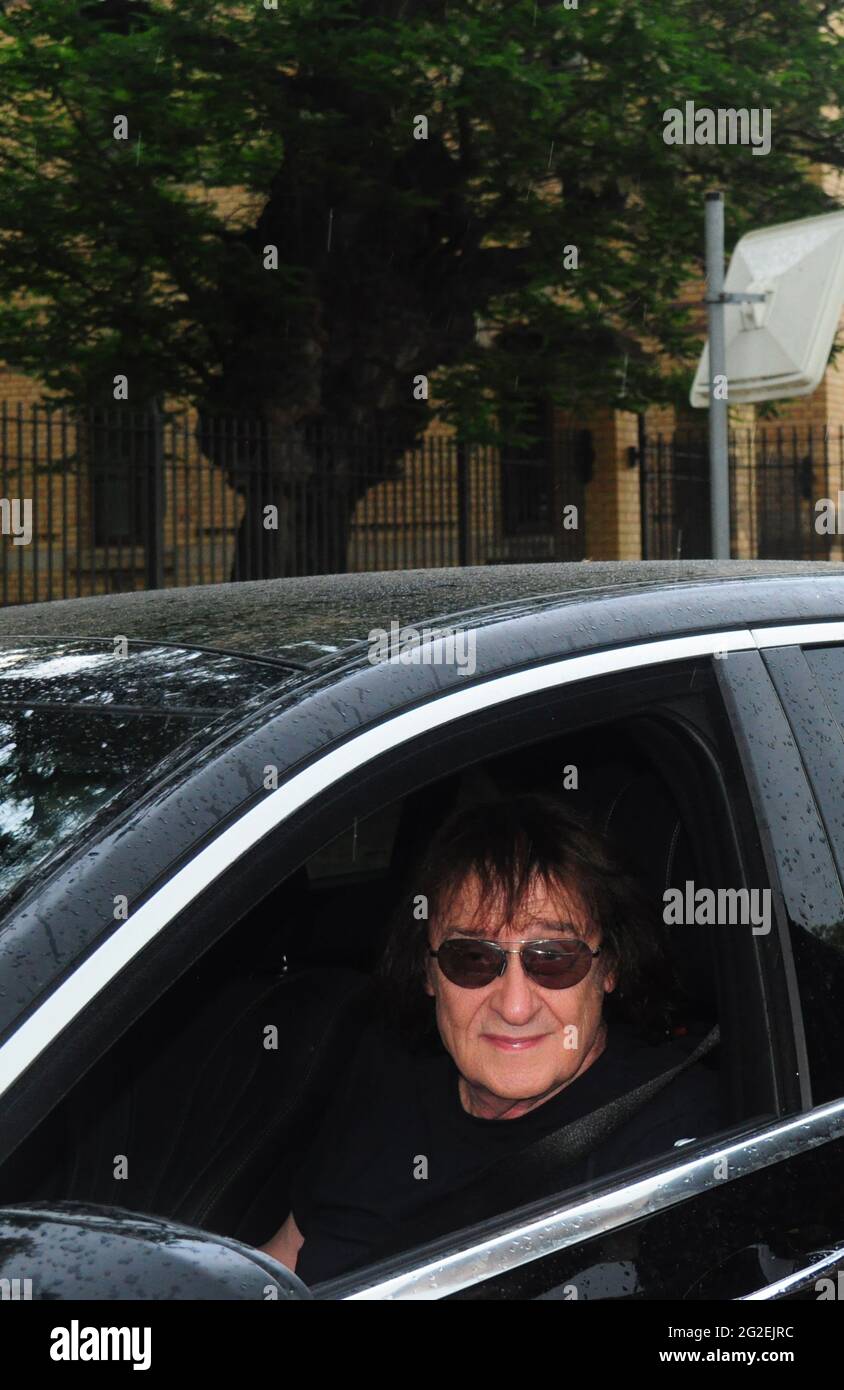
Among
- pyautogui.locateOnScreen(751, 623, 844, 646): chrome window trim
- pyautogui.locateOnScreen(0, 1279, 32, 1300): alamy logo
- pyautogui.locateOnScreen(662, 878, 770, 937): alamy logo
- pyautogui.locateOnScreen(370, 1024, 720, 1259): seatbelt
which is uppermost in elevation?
pyautogui.locateOnScreen(751, 623, 844, 646): chrome window trim

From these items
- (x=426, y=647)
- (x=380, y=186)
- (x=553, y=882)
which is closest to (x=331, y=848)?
→ (x=553, y=882)

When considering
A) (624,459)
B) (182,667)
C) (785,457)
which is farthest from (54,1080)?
(785,457)

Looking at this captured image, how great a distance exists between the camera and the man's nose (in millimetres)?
Answer: 2191

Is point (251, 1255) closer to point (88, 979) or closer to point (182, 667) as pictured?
point (88, 979)

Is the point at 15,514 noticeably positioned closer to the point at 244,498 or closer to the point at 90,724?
the point at 244,498

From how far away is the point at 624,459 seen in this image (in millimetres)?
20781

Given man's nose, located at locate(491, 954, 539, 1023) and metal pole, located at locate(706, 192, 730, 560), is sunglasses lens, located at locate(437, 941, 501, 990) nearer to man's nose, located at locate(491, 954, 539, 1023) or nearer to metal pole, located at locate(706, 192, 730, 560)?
man's nose, located at locate(491, 954, 539, 1023)

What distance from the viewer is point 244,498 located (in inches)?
555

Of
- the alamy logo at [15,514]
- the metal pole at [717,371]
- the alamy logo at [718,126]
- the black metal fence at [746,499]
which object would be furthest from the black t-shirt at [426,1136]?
the black metal fence at [746,499]

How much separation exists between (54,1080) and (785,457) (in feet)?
70.2

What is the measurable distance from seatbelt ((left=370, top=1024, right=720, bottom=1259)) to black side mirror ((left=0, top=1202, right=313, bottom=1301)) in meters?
0.63

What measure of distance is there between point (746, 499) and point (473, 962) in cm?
1955

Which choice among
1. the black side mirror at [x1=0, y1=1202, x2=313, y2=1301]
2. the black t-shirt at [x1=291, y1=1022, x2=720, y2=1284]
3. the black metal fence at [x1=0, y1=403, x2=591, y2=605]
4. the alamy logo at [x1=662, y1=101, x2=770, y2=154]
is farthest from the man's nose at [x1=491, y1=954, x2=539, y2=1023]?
the alamy logo at [x1=662, y1=101, x2=770, y2=154]
